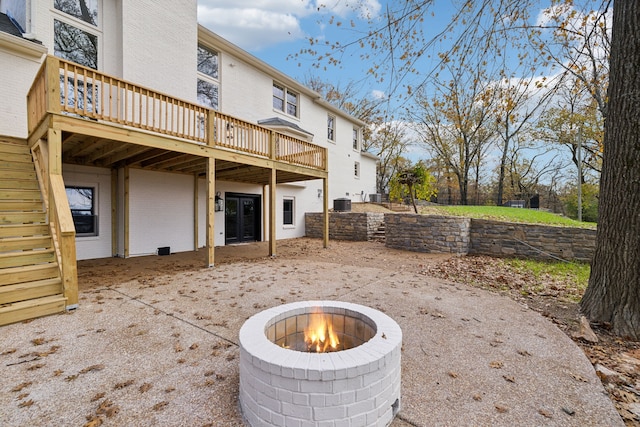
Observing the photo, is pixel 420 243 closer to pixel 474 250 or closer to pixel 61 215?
pixel 474 250

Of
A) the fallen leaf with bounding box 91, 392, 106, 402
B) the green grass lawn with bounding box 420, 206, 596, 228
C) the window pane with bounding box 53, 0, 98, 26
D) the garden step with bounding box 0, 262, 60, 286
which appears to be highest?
the window pane with bounding box 53, 0, 98, 26

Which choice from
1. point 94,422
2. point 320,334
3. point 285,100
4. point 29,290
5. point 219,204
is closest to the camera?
point 94,422

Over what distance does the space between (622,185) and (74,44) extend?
11.4 m

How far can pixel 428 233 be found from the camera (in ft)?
31.1

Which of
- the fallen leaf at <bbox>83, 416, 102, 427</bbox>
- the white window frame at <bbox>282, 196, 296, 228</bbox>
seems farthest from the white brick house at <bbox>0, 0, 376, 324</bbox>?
the fallen leaf at <bbox>83, 416, 102, 427</bbox>

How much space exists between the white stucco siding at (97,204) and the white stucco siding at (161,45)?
2.82m

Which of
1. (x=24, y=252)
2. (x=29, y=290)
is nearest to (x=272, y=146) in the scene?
(x=24, y=252)

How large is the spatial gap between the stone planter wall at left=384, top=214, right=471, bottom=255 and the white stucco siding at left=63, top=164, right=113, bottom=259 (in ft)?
29.7

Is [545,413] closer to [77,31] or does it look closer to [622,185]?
[622,185]

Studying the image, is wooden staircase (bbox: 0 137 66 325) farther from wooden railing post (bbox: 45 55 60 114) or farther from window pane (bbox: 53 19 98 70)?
window pane (bbox: 53 19 98 70)

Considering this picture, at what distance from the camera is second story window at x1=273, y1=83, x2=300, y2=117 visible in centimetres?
1313

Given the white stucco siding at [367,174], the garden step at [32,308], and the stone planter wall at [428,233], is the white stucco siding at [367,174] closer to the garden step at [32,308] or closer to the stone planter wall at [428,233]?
the stone planter wall at [428,233]

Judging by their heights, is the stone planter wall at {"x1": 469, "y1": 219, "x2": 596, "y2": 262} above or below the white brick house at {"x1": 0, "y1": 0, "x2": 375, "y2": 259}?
below

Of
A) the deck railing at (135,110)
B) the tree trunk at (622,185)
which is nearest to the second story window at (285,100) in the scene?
the deck railing at (135,110)
